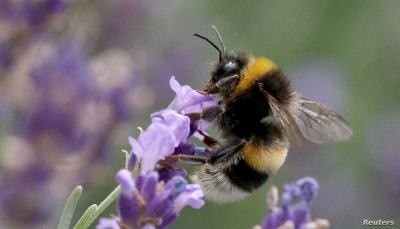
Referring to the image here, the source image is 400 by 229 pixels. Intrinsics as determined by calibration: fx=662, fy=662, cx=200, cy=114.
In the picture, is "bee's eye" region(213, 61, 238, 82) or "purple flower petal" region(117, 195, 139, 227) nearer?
"purple flower petal" region(117, 195, 139, 227)

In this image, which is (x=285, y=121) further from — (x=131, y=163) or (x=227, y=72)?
(x=131, y=163)

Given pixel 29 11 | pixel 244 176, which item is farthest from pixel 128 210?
pixel 29 11

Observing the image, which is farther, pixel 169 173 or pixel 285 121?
pixel 285 121

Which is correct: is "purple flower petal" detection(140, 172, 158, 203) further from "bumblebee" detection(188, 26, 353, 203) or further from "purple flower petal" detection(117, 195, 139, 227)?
"bumblebee" detection(188, 26, 353, 203)

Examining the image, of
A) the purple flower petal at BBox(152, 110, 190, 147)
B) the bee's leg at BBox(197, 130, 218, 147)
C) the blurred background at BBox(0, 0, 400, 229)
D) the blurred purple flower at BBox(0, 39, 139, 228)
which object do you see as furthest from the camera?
the blurred background at BBox(0, 0, 400, 229)

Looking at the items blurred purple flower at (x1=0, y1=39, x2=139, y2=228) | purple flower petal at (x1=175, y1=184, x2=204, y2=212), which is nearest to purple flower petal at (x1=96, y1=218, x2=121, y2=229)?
purple flower petal at (x1=175, y1=184, x2=204, y2=212)

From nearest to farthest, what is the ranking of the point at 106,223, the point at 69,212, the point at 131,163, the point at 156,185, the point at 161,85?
the point at 106,223 < the point at 156,185 < the point at 69,212 < the point at 131,163 < the point at 161,85

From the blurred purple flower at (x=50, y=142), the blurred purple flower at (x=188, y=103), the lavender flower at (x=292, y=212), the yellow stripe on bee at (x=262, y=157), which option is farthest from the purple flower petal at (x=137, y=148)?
the blurred purple flower at (x=50, y=142)
